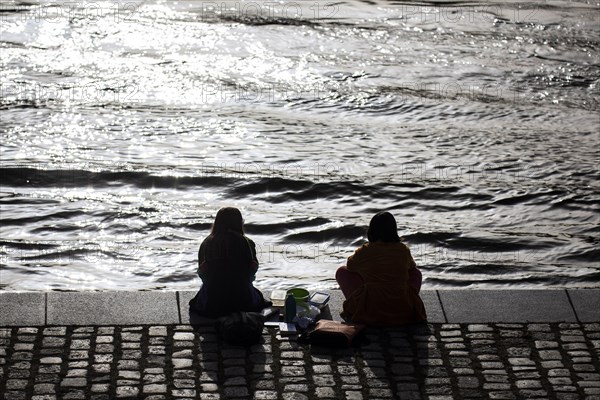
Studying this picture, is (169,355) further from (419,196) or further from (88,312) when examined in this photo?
(419,196)

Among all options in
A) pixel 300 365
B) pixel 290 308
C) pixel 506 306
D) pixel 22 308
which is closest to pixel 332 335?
pixel 300 365

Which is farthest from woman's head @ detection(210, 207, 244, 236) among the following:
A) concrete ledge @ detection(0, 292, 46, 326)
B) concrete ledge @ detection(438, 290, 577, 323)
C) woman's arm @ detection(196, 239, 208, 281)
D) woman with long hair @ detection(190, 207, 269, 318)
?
concrete ledge @ detection(438, 290, 577, 323)

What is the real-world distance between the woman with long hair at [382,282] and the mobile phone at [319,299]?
0.18 meters

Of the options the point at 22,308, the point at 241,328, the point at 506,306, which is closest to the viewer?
the point at 241,328

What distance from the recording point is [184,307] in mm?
9516

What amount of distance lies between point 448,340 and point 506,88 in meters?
11.4

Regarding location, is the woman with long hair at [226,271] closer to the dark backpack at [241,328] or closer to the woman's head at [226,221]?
the woman's head at [226,221]

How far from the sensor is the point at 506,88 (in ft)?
64.7

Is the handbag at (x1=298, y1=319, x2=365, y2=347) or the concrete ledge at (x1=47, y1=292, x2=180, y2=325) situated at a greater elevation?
the concrete ledge at (x1=47, y1=292, x2=180, y2=325)

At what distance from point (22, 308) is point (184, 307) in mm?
1342

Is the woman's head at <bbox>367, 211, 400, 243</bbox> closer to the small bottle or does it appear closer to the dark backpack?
the small bottle

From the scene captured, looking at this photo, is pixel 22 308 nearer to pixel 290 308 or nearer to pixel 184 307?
pixel 184 307

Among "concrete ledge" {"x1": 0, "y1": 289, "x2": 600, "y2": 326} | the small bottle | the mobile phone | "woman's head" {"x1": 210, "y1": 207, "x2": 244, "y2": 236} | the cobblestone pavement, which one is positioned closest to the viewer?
the cobblestone pavement

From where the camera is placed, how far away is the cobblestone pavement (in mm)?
8094
